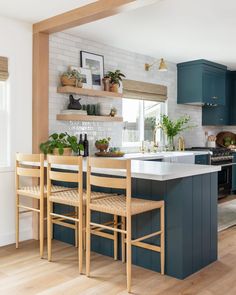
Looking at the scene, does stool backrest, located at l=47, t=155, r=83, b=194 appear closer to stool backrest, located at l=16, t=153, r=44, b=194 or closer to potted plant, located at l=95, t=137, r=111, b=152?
stool backrest, located at l=16, t=153, r=44, b=194

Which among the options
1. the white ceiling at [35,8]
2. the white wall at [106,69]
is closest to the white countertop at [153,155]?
the white wall at [106,69]

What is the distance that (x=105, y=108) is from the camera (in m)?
4.90

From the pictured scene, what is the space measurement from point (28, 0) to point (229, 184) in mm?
4945

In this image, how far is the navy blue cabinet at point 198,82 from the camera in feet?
20.2

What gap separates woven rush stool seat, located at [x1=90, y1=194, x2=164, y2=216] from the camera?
2.70m

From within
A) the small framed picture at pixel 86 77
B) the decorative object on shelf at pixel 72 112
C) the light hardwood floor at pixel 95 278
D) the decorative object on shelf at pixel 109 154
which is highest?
the small framed picture at pixel 86 77

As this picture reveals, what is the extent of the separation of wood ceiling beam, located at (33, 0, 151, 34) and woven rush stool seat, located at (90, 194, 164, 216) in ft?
5.62

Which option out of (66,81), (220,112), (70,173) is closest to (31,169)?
(70,173)

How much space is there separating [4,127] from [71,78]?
1.03 m

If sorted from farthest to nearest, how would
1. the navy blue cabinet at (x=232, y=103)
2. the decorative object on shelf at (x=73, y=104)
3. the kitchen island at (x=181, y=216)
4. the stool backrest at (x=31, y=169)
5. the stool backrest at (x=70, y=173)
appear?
1. the navy blue cabinet at (x=232, y=103)
2. the decorative object on shelf at (x=73, y=104)
3. the stool backrest at (x=31, y=169)
4. the stool backrest at (x=70, y=173)
5. the kitchen island at (x=181, y=216)

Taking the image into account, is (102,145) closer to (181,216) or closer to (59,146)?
(59,146)

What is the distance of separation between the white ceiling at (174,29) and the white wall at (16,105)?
764 mm

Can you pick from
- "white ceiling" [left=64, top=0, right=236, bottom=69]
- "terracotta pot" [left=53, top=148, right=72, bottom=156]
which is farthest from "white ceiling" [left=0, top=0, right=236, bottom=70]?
"terracotta pot" [left=53, top=148, right=72, bottom=156]

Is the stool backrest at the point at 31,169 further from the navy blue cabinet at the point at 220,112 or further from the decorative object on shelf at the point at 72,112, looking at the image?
the navy blue cabinet at the point at 220,112
